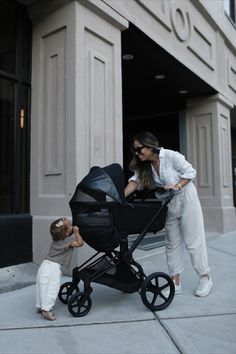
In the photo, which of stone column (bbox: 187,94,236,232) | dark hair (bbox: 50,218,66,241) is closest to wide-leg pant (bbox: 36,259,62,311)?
dark hair (bbox: 50,218,66,241)

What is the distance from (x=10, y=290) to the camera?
4422 millimetres

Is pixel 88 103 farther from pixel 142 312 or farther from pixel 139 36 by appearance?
pixel 142 312

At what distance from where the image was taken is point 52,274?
353cm

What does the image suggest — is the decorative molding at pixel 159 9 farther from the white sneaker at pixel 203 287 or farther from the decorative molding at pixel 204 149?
the white sneaker at pixel 203 287

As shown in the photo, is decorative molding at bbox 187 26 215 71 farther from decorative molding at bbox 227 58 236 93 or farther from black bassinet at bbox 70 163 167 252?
black bassinet at bbox 70 163 167 252

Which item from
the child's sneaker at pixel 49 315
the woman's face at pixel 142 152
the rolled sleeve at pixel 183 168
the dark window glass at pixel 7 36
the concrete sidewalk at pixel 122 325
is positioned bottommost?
the concrete sidewalk at pixel 122 325

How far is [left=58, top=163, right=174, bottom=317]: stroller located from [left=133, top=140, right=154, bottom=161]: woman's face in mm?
422

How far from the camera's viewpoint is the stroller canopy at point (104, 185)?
337 centimetres

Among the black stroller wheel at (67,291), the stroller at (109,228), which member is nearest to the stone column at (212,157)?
the stroller at (109,228)

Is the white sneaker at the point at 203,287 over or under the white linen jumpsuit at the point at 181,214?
under

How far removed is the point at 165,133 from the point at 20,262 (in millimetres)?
7035

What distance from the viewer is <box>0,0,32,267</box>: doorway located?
16.8 feet

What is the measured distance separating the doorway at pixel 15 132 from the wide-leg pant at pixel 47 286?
160cm

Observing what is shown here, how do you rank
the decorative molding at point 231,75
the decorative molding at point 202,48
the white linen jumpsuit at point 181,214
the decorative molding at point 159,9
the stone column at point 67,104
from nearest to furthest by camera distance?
the white linen jumpsuit at point 181,214
the stone column at point 67,104
the decorative molding at point 159,9
the decorative molding at point 202,48
the decorative molding at point 231,75
